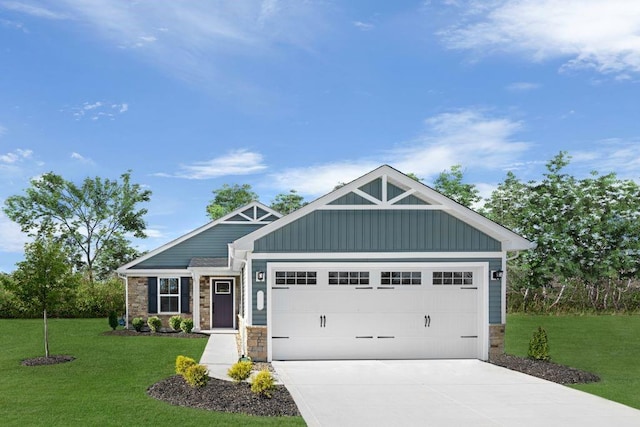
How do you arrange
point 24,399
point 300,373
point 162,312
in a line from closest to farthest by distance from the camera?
point 24,399, point 300,373, point 162,312

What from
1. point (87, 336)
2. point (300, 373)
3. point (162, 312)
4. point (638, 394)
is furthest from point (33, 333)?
point (638, 394)

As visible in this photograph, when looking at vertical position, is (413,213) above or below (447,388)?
above

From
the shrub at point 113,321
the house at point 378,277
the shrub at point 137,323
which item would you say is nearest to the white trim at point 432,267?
the house at point 378,277

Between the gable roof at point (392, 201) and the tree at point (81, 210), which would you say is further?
the tree at point (81, 210)

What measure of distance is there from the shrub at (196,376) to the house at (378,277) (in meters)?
4.06

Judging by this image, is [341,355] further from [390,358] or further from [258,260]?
[258,260]

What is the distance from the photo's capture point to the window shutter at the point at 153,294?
2523 centimetres

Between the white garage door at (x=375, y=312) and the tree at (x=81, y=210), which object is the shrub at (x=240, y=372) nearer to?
the white garage door at (x=375, y=312)

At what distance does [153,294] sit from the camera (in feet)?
83.1

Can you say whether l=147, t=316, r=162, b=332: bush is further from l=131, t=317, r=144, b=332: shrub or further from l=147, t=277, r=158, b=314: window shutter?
l=147, t=277, r=158, b=314: window shutter

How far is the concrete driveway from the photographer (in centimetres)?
948

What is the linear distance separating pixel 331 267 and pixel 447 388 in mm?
4574

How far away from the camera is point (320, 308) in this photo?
51.2 ft

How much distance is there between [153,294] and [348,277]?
12.2 meters
